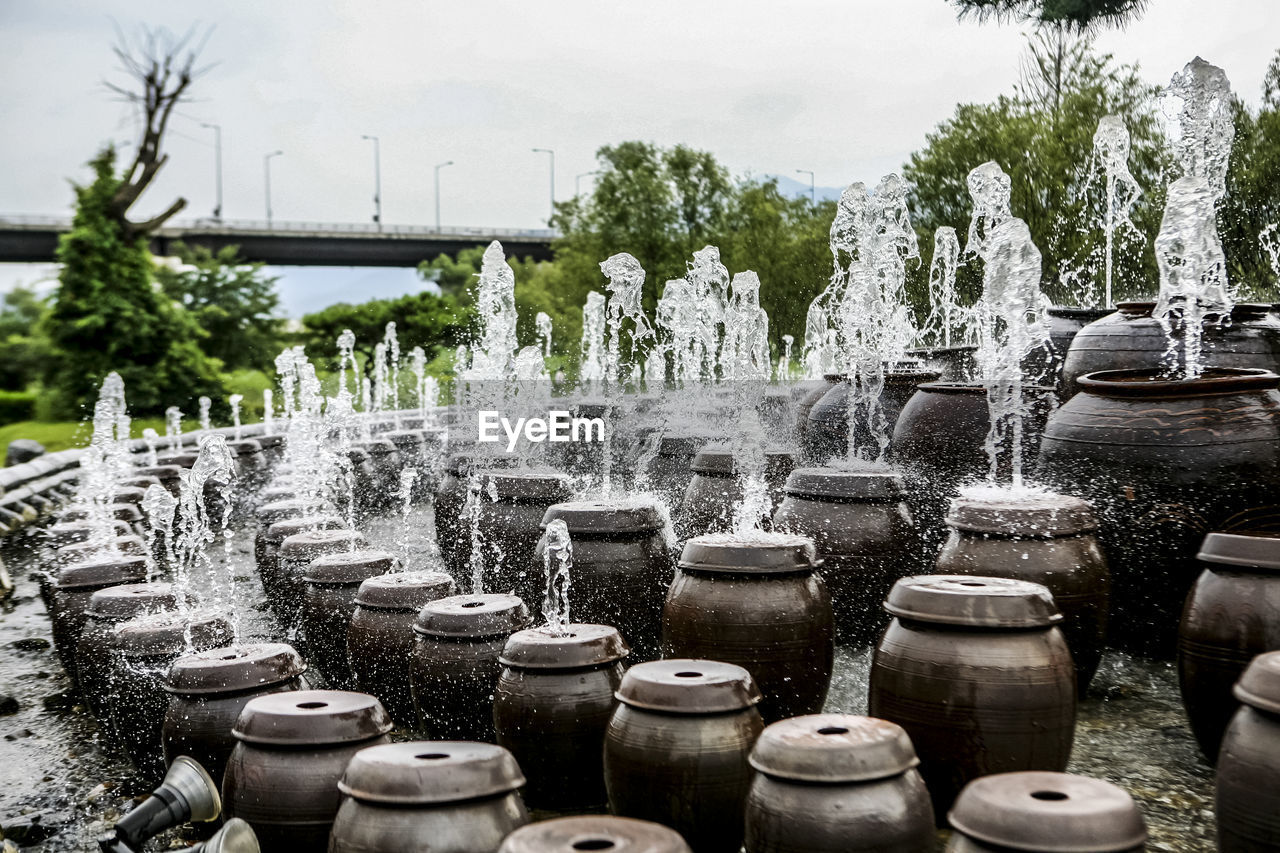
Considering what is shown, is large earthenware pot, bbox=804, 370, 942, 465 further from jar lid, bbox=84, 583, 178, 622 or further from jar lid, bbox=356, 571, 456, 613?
jar lid, bbox=84, 583, 178, 622

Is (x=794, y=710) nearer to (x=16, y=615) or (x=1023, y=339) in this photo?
(x=1023, y=339)

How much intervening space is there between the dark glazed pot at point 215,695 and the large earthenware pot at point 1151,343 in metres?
4.56

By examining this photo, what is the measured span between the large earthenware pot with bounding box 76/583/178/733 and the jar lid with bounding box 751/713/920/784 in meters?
4.23

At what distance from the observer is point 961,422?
771 centimetres

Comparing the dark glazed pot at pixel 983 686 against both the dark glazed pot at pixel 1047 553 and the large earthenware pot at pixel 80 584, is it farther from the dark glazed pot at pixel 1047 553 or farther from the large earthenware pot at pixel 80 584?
the large earthenware pot at pixel 80 584

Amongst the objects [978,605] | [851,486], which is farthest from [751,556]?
[851,486]

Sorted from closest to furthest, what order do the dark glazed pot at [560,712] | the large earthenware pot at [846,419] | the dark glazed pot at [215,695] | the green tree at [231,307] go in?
the dark glazed pot at [560,712], the dark glazed pot at [215,695], the large earthenware pot at [846,419], the green tree at [231,307]

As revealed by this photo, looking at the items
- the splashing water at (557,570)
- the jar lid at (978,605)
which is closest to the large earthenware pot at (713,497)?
the splashing water at (557,570)

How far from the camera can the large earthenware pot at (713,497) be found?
7945 millimetres

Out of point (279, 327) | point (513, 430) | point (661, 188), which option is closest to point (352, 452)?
point (513, 430)

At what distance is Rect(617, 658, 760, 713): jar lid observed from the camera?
419 centimetres

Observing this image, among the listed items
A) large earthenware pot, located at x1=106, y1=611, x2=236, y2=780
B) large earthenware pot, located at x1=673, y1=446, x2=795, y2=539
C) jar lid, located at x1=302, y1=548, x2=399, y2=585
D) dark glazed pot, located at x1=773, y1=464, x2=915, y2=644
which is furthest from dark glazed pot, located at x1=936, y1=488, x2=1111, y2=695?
large earthenware pot, located at x1=106, y1=611, x2=236, y2=780

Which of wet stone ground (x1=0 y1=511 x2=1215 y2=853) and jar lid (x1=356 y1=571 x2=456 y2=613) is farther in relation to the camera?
jar lid (x1=356 y1=571 x2=456 y2=613)

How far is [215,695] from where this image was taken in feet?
17.4
